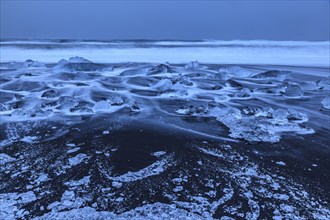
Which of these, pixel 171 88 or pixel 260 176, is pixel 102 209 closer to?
pixel 260 176

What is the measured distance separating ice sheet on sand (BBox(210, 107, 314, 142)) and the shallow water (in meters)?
0.01

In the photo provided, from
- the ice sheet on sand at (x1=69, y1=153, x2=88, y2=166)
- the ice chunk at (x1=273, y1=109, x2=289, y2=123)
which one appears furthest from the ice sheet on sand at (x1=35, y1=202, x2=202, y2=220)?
the ice chunk at (x1=273, y1=109, x2=289, y2=123)

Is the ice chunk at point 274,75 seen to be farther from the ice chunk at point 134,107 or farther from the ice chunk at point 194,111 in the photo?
the ice chunk at point 134,107

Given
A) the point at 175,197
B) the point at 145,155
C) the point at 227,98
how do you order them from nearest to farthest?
the point at 175,197 → the point at 145,155 → the point at 227,98

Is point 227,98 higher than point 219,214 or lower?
higher

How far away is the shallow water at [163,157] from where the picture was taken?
163 cm

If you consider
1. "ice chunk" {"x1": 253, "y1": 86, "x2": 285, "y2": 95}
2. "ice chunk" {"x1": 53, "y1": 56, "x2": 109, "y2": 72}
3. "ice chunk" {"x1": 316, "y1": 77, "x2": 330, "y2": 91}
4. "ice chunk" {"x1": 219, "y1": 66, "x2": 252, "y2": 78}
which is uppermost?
"ice chunk" {"x1": 53, "y1": 56, "x2": 109, "y2": 72}

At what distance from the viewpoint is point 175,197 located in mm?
1696

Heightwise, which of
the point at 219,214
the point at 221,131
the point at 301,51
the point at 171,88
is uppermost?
the point at 301,51

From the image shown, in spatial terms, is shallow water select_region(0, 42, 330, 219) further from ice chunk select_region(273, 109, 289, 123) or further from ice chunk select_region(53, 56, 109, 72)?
ice chunk select_region(53, 56, 109, 72)

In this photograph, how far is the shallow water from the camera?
5.33 ft

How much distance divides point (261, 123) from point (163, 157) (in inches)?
47.9

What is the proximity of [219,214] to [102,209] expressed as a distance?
1.93 feet

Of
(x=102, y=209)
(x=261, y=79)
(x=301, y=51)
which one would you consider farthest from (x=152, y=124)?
(x=301, y=51)
